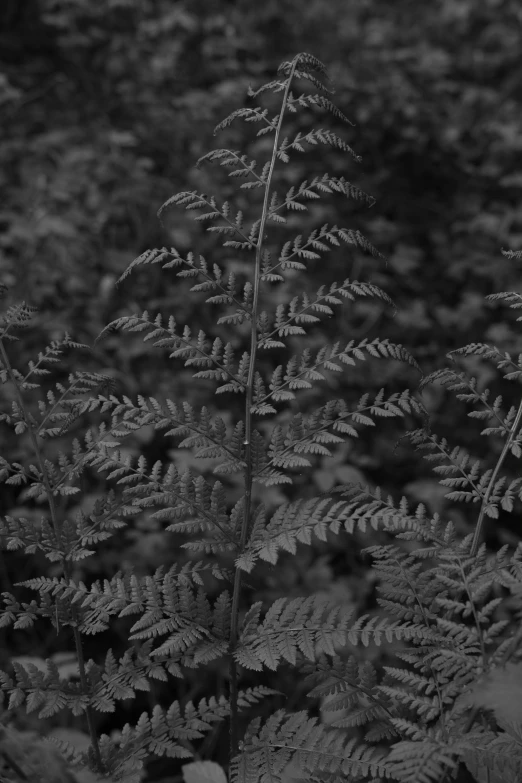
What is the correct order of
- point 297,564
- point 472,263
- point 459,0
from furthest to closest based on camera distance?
point 459,0, point 472,263, point 297,564

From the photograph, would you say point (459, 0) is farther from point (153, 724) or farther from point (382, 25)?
point (153, 724)

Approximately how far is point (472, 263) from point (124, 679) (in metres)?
3.58

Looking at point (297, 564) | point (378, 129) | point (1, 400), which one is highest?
point (378, 129)

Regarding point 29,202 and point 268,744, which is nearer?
point 268,744

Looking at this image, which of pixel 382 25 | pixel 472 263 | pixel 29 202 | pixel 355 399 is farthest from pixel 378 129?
pixel 29 202

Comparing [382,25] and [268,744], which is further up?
[382,25]

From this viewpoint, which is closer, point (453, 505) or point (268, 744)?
point (268, 744)

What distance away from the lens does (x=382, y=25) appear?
4680 millimetres

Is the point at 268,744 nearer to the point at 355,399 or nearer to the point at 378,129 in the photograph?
the point at 355,399

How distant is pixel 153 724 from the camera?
1.25 metres

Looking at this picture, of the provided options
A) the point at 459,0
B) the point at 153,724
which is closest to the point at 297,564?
the point at 153,724

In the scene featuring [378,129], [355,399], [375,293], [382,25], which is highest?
[382,25]

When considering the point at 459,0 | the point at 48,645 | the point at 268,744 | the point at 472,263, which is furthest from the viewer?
the point at 459,0

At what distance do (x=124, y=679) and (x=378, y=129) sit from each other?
408cm
